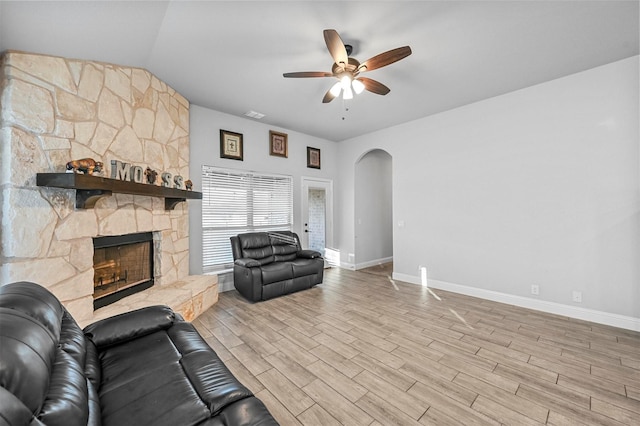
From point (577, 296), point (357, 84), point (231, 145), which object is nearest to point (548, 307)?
point (577, 296)

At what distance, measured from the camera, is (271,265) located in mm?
4062

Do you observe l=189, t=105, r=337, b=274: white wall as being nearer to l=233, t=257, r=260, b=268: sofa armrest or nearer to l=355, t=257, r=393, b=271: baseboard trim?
l=233, t=257, r=260, b=268: sofa armrest

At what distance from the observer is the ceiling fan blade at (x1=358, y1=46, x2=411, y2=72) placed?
2.19m

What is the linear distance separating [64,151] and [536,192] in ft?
17.9

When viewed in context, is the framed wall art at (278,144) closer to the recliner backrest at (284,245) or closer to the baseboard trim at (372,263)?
the recliner backrest at (284,245)

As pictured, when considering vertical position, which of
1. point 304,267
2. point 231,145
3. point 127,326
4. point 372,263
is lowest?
point 372,263

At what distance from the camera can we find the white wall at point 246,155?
415 cm

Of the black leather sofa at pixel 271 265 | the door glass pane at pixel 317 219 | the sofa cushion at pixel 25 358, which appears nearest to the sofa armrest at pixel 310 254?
the black leather sofa at pixel 271 265

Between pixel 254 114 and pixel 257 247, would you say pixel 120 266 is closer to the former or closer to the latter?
pixel 257 247

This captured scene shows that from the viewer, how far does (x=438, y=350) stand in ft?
8.09

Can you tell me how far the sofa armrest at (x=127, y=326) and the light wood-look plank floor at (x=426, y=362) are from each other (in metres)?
0.77

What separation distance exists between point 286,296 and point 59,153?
3127 millimetres

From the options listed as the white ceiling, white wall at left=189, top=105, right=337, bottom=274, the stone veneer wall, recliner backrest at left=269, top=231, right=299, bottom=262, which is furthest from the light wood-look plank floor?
the white ceiling

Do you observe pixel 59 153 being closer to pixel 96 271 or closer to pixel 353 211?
pixel 96 271
